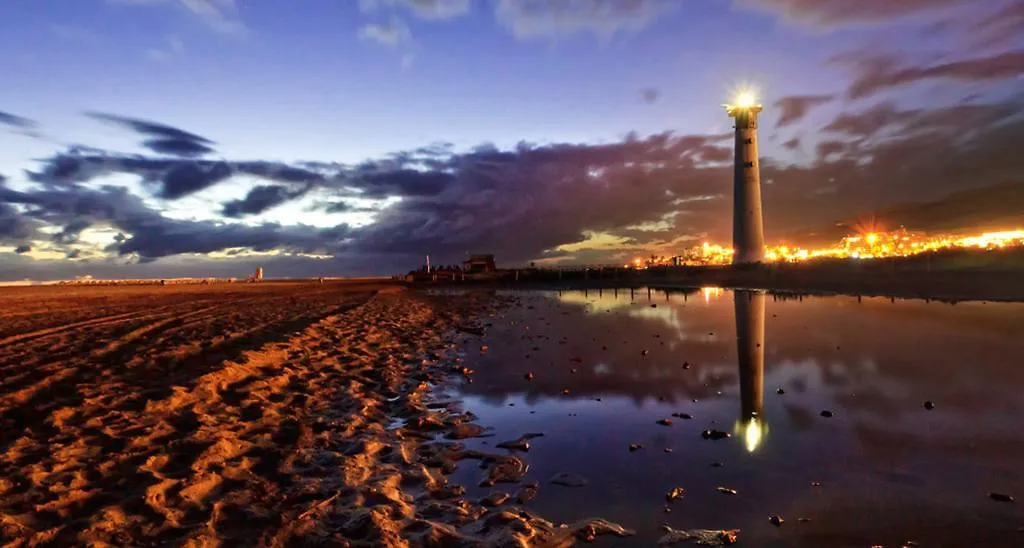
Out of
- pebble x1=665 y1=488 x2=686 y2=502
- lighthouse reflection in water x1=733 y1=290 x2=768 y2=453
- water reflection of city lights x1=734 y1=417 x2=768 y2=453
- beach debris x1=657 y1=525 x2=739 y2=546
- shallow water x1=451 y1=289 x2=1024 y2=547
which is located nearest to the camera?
beach debris x1=657 y1=525 x2=739 y2=546

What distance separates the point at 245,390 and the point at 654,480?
7.70 meters

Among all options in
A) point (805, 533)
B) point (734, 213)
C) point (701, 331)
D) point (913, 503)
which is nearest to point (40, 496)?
point (805, 533)

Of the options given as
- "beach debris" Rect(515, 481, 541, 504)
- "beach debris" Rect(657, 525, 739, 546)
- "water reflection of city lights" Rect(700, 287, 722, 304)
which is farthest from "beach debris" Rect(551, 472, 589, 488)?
"water reflection of city lights" Rect(700, 287, 722, 304)

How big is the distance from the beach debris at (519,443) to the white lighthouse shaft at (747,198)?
215 ft

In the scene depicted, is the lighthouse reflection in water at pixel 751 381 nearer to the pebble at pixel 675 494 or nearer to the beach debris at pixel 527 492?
the pebble at pixel 675 494

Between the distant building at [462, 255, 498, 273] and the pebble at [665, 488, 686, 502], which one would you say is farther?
the distant building at [462, 255, 498, 273]

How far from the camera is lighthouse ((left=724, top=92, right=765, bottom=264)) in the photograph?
65875 mm

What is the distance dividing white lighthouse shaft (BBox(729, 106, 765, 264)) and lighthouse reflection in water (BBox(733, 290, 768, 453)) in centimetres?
4921

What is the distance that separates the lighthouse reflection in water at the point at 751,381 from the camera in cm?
735

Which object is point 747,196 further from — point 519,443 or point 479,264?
point 519,443

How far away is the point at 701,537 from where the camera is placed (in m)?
4.50

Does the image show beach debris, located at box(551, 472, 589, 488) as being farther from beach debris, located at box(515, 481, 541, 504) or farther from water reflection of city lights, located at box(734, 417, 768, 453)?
water reflection of city lights, located at box(734, 417, 768, 453)

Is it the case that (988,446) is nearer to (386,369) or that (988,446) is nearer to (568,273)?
(386,369)

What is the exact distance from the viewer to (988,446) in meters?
6.43
